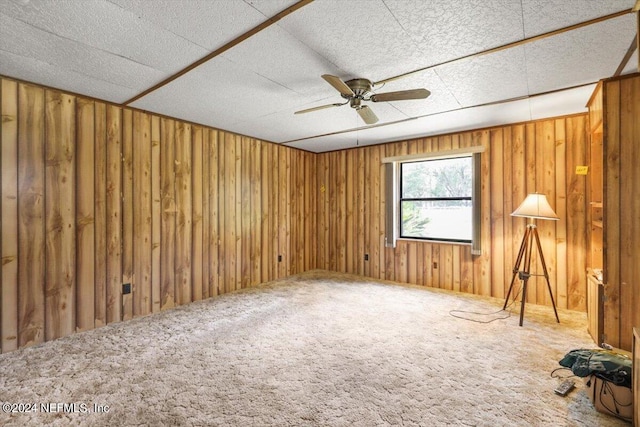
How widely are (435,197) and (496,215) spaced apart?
0.91m

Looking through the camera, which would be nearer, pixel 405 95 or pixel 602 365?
pixel 602 365

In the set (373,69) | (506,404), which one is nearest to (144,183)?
(373,69)

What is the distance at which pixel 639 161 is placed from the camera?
7.57ft

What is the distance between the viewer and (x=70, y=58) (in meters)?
2.19

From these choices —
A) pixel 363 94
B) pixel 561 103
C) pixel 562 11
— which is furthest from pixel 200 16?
pixel 561 103

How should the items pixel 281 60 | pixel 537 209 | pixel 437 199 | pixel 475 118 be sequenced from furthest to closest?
pixel 437 199 → pixel 475 118 → pixel 537 209 → pixel 281 60

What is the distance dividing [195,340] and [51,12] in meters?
2.59

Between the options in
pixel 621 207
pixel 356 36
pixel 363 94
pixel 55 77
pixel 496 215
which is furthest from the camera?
pixel 496 215

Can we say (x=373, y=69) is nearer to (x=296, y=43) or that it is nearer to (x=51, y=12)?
(x=296, y=43)

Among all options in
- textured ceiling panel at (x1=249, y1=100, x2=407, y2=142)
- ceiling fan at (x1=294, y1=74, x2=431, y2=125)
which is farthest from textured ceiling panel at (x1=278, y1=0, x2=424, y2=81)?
textured ceiling panel at (x1=249, y1=100, x2=407, y2=142)

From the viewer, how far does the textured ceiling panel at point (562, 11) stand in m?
1.59

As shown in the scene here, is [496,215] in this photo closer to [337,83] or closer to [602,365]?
[602,365]

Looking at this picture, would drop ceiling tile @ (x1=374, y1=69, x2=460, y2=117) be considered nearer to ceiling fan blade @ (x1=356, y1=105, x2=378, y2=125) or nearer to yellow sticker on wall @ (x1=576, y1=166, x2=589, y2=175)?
ceiling fan blade @ (x1=356, y1=105, x2=378, y2=125)

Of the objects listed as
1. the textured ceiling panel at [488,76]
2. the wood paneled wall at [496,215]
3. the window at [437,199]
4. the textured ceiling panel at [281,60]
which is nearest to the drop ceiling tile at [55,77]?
the textured ceiling panel at [281,60]
